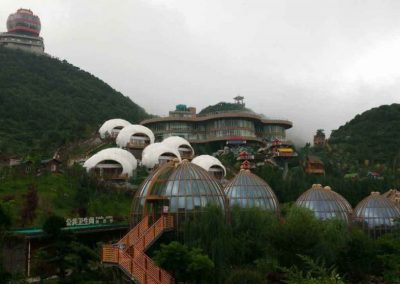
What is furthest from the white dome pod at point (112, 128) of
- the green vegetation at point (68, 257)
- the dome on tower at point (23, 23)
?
the dome on tower at point (23, 23)

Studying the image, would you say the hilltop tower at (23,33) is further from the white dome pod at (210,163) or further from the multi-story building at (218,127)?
the white dome pod at (210,163)

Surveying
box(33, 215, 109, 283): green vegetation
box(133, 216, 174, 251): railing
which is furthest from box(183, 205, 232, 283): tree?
box(33, 215, 109, 283): green vegetation

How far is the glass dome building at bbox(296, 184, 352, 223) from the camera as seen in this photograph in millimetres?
40875

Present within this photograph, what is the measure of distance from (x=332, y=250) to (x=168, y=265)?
9.76 meters

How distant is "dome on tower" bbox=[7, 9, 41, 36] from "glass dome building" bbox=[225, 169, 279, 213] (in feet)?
394

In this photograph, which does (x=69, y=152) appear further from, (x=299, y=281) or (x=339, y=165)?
(x=299, y=281)

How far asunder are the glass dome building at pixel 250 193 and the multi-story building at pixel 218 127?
59.1m

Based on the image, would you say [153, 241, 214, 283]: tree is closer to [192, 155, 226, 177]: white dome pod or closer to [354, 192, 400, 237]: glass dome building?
[354, 192, 400, 237]: glass dome building

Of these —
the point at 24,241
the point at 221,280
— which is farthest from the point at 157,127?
the point at 221,280

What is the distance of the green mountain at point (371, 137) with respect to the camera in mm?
105844

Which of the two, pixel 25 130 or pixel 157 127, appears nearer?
pixel 25 130

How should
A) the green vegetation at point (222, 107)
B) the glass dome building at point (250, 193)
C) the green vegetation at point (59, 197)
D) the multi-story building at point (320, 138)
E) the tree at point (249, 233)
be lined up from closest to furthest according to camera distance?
1. the tree at point (249, 233)
2. the glass dome building at point (250, 193)
3. the green vegetation at point (59, 197)
4. the multi-story building at point (320, 138)
5. the green vegetation at point (222, 107)

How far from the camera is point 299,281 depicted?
1433cm

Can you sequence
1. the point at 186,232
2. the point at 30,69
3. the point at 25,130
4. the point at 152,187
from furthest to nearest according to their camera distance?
1. the point at 30,69
2. the point at 25,130
3. the point at 152,187
4. the point at 186,232
